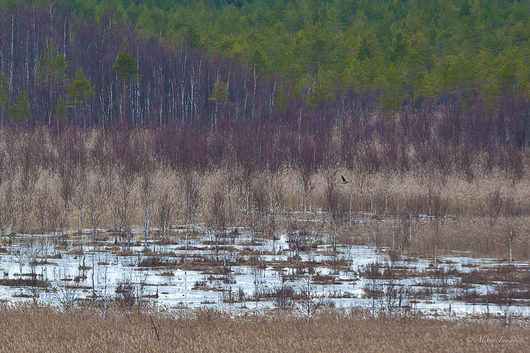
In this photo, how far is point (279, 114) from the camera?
61.2 metres

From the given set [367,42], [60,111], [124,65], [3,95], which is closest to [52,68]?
[60,111]

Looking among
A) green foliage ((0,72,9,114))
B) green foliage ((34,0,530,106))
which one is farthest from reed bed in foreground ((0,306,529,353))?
green foliage ((0,72,9,114))

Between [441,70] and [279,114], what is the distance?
17635 mm

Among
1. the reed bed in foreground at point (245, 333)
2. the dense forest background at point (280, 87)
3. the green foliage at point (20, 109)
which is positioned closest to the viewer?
the reed bed in foreground at point (245, 333)

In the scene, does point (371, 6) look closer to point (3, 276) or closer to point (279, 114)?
point (279, 114)

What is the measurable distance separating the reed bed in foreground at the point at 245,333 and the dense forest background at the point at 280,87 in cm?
2047

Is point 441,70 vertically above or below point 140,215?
above

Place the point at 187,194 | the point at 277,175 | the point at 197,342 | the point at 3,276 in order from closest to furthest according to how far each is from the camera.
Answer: the point at 197,342
the point at 3,276
the point at 187,194
the point at 277,175

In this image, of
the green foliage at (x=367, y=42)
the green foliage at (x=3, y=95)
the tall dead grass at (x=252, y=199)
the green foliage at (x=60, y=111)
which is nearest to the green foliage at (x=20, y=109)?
the green foliage at (x=3, y=95)

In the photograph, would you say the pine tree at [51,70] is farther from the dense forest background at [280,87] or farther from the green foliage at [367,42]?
the green foliage at [367,42]

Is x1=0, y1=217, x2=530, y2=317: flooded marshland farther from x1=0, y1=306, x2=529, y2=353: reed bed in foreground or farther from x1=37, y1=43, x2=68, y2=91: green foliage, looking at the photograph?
x1=37, y1=43, x2=68, y2=91: green foliage

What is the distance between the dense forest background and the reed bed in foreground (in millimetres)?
20470

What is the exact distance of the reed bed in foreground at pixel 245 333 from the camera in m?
10.1

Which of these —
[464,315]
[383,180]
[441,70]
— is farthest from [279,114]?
[464,315]
